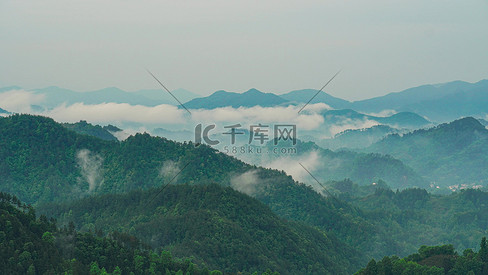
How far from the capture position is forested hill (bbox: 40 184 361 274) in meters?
149

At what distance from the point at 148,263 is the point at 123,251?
17.3 ft

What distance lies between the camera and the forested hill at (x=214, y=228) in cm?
14875

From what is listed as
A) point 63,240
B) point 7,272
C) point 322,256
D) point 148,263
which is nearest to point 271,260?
point 322,256

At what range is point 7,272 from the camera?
91.7 meters

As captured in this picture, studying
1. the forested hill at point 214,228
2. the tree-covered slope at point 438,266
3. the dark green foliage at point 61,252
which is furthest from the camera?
the forested hill at point 214,228

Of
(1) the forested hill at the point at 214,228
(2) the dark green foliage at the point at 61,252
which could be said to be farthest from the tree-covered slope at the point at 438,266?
(1) the forested hill at the point at 214,228

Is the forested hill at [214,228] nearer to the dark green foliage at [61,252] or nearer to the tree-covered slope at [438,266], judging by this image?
the dark green foliage at [61,252]

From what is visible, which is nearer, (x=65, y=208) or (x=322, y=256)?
(x=322, y=256)

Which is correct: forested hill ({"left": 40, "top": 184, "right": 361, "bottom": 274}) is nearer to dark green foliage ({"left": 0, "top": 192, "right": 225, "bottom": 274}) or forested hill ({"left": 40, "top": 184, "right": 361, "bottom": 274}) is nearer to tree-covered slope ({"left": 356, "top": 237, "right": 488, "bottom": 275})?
dark green foliage ({"left": 0, "top": 192, "right": 225, "bottom": 274})

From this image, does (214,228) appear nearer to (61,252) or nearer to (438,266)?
(61,252)

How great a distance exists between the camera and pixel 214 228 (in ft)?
503

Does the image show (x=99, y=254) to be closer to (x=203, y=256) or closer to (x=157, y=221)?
(x=203, y=256)

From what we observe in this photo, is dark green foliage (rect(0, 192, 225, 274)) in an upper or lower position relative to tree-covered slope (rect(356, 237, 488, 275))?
upper

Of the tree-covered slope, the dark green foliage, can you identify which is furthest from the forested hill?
the tree-covered slope
